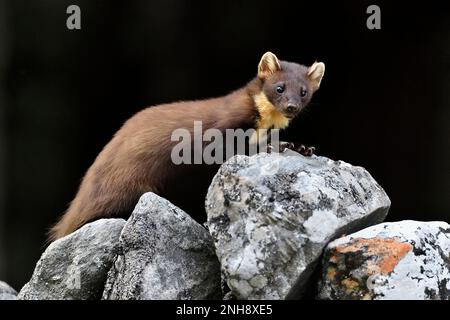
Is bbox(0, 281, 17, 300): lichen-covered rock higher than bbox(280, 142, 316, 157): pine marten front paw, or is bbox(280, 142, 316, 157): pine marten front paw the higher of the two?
bbox(280, 142, 316, 157): pine marten front paw

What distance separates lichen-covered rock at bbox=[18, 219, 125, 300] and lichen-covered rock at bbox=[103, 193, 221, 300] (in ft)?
0.46

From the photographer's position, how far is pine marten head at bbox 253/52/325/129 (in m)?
4.90

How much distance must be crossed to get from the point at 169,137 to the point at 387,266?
1.87 metres

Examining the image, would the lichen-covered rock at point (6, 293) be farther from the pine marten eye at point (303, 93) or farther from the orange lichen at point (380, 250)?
the pine marten eye at point (303, 93)

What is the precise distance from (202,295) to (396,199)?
3519 mm

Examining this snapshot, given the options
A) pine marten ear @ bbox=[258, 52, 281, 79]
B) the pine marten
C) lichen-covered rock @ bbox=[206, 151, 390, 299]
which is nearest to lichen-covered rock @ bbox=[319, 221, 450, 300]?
lichen-covered rock @ bbox=[206, 151, 390, 299]

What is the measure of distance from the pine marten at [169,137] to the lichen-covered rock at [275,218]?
826 mm

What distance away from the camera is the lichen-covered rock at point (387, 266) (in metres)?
3.72

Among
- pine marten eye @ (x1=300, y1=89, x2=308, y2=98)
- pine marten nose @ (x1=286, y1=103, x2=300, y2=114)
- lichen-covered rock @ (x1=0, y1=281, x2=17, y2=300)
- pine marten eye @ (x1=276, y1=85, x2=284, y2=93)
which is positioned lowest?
lichen-covered rock @ (x1=0, y1=281, x2=17, y2=300)

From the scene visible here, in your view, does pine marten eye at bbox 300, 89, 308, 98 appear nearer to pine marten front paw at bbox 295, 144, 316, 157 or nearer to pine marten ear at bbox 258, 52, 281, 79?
pine marten ear at bbox 258, 52, 281, 79

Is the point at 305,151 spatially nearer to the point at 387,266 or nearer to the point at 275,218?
the point at 275,218

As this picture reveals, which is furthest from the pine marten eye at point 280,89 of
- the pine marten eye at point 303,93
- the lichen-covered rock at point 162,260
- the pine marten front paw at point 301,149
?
the lichen-covered rock at point 162,260

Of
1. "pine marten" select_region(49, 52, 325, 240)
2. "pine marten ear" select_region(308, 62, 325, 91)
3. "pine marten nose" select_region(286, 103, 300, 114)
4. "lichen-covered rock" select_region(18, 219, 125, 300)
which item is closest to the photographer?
"lichen-covered rock" select_region(18, 219, 125, 300)

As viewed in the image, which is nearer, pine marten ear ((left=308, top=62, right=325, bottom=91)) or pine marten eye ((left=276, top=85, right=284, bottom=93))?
pine marten eye ((left=276, top=85, right=284, bottom=93))
